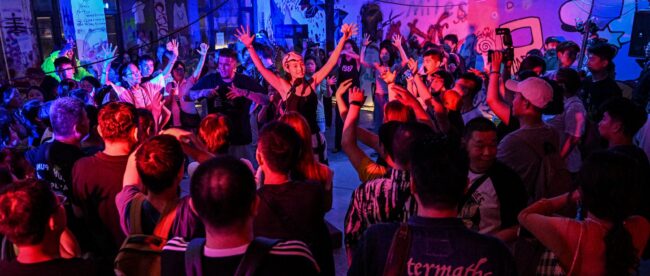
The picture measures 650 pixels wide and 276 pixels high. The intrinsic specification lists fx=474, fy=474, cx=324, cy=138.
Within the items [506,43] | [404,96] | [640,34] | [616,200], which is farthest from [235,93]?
[640,34]

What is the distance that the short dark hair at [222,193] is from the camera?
1691mm

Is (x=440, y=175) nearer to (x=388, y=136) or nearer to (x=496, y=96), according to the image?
(x=388, y=136)

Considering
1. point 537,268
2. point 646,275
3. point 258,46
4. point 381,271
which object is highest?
point 258,46

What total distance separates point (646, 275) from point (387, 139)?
2.82m

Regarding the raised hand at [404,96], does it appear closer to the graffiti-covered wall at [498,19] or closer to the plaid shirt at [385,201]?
the plaid shirt at [385,201]

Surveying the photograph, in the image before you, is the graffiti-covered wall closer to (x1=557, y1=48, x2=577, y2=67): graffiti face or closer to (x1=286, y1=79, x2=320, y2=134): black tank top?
(x1=557, y1=48, x2=577, y2=67): graffiti face

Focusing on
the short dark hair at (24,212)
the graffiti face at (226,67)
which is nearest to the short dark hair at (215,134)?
the short dark hair at (24,212)

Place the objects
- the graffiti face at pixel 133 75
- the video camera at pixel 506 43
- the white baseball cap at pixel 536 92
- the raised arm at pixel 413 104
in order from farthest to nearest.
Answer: the graffiti face at pixel 133 75 → the video camera at pixel 506 43 → the raised arm at pixel 413 104 → the white baseball cap at pixel 536 92

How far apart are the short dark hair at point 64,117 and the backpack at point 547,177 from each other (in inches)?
119

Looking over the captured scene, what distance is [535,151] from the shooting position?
10.6ft

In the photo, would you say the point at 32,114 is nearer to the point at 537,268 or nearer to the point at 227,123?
the point at 227,123

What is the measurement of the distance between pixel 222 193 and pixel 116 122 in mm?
1517

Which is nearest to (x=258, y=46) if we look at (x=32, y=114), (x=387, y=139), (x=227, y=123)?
(x=32, y=114)

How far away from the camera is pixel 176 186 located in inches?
93.5
